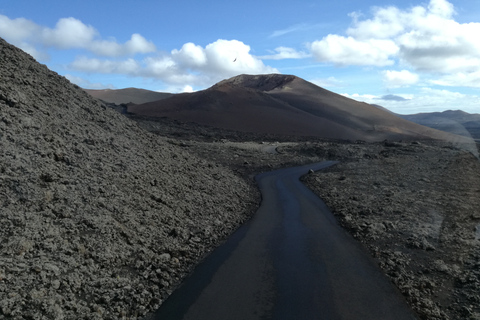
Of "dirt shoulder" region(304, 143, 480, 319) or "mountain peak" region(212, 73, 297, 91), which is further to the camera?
"mountain peak" region(212, 73, 297, 91)

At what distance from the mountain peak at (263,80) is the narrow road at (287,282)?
13993cm

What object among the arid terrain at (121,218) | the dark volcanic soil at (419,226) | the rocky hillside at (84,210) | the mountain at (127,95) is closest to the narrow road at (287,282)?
the arid terrain at (121,218)

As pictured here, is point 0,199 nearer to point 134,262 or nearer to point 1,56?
point 134,262

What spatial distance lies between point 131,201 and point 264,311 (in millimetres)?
5569

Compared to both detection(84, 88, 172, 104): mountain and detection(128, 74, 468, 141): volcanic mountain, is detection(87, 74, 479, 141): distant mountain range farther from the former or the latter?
detection(84, 88, 172, 104): mountain

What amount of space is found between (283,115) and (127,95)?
123100 mm

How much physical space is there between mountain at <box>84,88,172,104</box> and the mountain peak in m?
43.1

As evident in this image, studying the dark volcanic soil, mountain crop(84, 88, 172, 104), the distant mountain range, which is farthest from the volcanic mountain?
mountain crop(84, 88, 172, 104)

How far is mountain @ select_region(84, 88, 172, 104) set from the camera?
177m

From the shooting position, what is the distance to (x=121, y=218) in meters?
9.86

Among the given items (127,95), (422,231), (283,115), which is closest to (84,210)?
(422,231)

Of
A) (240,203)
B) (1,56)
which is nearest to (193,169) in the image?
(240,203)

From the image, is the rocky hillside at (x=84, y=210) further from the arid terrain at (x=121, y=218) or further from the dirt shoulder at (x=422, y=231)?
the dirt shoulder at (x=422, y=231)

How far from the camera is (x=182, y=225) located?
11.6 metres
